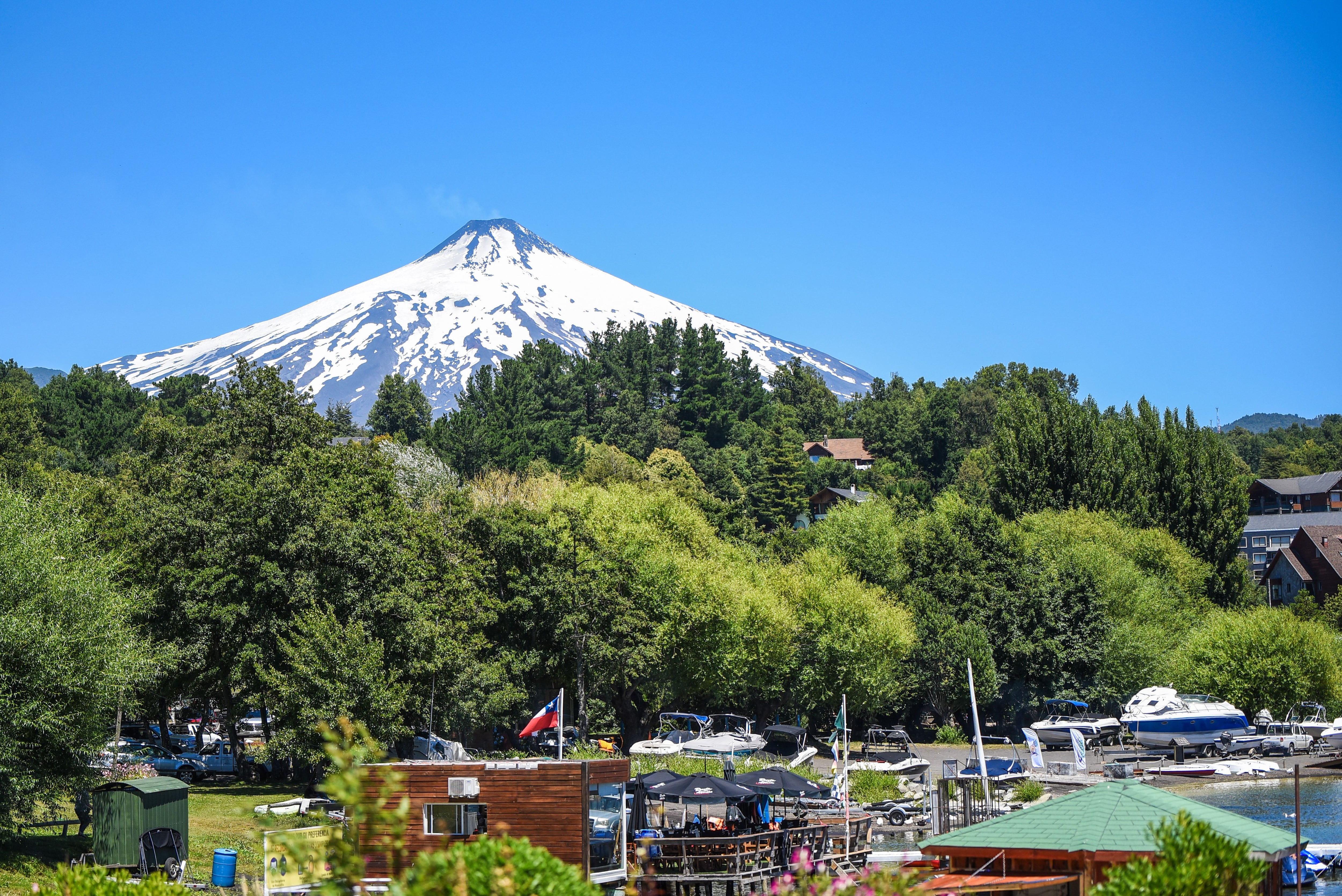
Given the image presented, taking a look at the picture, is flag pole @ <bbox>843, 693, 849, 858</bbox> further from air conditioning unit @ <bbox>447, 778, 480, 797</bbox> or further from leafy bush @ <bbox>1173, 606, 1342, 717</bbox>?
leafy bush @ <bbox>1173, 606, 1342, 717</bbox>

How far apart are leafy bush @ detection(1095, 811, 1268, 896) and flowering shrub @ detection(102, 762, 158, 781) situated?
104 feet

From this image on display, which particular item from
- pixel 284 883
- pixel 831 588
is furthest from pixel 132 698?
pixel 831 588

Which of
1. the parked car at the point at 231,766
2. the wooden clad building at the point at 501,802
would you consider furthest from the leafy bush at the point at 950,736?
the wooden clad building at the point at 501,802

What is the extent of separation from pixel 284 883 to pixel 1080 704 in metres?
41.9

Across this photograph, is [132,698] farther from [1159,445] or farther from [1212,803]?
[1159,445]

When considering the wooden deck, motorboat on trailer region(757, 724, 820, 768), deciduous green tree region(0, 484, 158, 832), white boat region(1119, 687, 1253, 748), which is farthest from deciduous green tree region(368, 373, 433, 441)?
the wooden deck

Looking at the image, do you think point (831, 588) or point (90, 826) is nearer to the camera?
point (90, 826)

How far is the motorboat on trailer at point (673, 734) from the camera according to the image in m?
40.5

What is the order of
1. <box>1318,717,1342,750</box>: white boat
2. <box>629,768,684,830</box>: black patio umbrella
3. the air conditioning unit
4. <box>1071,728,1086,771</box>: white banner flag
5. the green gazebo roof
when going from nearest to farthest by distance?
the green gazebo roof < the air conditioning unit < <box>629,768,684,830</box>: black patio umbrella < <box>1071,728,1086,771</box>: white banner flag < <box>1318,717,1342,750</box>: white boat

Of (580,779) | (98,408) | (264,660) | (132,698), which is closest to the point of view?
(580,779)

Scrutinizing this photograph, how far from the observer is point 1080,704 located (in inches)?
2109

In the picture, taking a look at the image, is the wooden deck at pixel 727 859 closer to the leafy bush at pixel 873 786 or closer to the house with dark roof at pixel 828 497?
the leafy bush at pixel 873 786

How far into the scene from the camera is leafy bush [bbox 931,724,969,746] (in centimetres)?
5378

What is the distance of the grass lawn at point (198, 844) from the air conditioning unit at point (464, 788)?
255 cm
